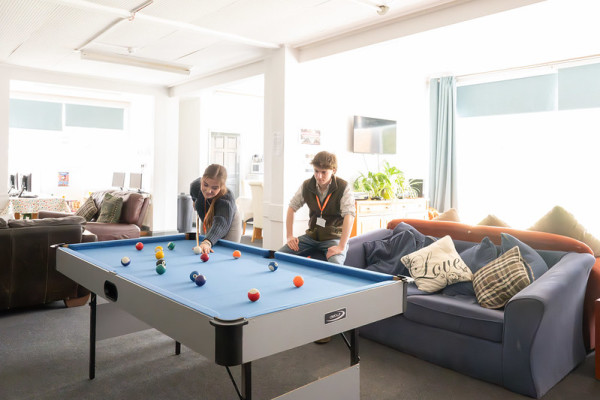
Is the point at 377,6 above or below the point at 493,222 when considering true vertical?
above

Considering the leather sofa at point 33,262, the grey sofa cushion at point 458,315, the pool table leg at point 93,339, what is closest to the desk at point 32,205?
the leather sofa at point 33,262

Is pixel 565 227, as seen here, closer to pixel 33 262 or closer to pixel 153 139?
pixel 33 262

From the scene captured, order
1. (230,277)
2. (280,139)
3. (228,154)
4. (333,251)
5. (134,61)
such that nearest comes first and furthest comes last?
1. (230,277)
2. (333,251)
3. (280,139)
4. (134,61)
5. (228,154)

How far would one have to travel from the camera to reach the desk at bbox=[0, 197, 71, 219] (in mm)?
6723

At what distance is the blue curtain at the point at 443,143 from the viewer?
7.57 metres

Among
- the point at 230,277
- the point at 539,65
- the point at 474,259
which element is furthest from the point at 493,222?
the point at 539,65

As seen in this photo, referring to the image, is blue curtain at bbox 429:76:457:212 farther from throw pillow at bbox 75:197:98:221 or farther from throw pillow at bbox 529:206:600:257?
throw pillow at bbox 75:197:98:221

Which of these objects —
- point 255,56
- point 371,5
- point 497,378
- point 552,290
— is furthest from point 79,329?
point 255,56

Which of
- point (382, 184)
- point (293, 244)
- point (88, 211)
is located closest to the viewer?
point (293, 244)

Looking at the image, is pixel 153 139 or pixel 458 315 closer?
pixel 458 315

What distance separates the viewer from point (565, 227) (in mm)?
3312

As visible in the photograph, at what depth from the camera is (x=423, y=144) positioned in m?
8.09

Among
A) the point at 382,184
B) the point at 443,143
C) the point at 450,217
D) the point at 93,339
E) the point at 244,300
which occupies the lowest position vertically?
the point at 93,339

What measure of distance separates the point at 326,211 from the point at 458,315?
1.29 meters
